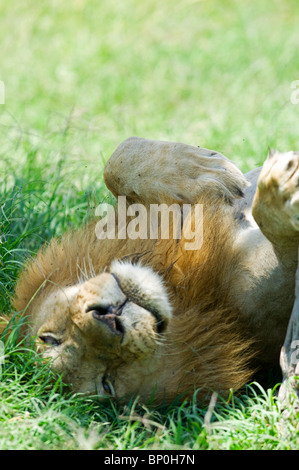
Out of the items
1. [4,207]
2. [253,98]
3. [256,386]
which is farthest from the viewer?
[253,98]

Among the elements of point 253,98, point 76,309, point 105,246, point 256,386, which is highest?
point 253,98

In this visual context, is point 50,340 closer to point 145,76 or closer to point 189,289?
point 189,289

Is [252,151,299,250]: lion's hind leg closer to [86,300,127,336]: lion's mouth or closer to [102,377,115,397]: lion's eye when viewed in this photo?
[86,300,127,336]: lion's mouth

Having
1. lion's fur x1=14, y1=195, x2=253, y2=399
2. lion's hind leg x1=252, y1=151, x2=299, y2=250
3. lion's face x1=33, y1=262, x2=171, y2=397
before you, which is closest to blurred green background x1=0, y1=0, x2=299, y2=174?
lion's fur x1=14, y1=195, x2=253, y2=399

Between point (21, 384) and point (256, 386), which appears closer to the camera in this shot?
point (21, 384)

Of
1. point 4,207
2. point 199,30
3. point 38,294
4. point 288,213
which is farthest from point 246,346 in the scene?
point 199,30

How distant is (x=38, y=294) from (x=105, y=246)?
1.29 ft

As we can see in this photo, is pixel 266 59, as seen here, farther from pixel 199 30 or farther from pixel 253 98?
pixel 199 30

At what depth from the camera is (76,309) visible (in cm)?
276

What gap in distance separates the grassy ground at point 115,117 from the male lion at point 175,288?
138mm

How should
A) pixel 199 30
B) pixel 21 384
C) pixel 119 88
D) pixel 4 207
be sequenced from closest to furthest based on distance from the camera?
pixel 21 384 < pixel 4 207 < pixel 119 88 < pixel 199 30

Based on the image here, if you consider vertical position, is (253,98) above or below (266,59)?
below

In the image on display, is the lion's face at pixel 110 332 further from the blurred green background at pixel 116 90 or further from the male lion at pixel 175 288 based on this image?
the blurred green background at pixel 116 90

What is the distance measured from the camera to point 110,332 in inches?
103
